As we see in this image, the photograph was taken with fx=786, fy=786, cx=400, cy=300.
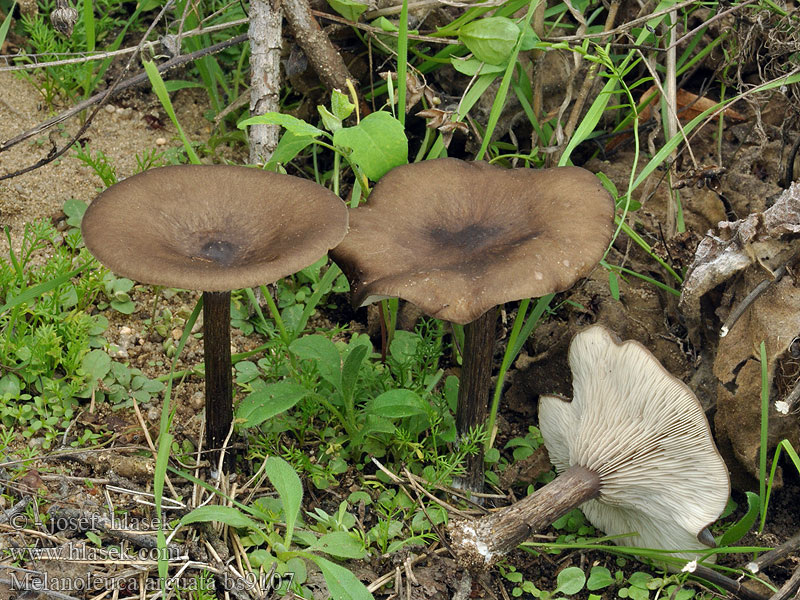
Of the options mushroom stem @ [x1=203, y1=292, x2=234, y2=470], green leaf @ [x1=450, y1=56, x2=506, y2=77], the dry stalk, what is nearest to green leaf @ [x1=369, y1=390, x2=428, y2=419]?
mushroom stem @ [x1=203, y1=292, x2=234, y2=470]

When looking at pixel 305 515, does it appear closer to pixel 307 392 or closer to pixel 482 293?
pixel 307 392

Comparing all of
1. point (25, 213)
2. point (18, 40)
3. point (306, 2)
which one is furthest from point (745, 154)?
point (18, 40)

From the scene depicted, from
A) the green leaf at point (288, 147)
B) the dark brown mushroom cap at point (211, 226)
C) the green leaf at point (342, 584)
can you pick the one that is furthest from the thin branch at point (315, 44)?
the green leaf at point (342, 584)

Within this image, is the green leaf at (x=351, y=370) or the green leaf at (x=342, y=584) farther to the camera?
the green leaf at (x=351, y=370)

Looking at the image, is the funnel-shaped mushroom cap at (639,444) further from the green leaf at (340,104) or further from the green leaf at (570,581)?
the green leaf at (340,104)

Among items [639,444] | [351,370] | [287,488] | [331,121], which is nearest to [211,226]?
[331,121]

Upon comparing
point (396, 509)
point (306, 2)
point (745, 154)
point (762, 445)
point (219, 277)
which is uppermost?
point (306, 2)

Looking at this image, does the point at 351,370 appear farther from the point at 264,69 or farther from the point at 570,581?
the point at 264,69
